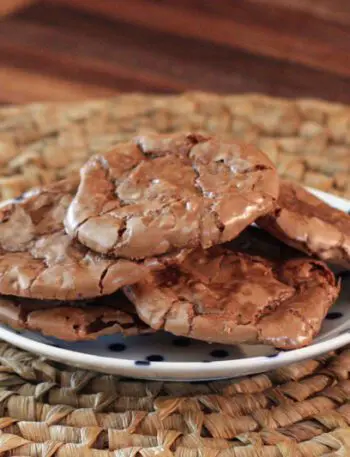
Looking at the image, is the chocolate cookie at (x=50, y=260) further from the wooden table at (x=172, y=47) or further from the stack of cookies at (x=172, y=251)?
the wooden table at (x=172, y=47)

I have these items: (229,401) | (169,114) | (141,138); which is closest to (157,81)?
(169,114)

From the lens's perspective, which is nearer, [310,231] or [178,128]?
[310,231]

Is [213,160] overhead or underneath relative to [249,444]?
overhead

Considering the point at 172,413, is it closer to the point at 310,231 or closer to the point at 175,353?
the point at 175,353

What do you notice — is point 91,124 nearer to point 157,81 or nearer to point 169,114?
point 169,114

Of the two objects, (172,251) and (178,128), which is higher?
(172,251)

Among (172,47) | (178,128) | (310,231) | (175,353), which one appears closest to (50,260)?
(175,353)

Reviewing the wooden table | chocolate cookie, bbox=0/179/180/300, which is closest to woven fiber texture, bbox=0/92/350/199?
chocolate cookie, bbox=0/179/180/300
